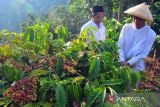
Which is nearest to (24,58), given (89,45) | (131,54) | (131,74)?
(89,45)

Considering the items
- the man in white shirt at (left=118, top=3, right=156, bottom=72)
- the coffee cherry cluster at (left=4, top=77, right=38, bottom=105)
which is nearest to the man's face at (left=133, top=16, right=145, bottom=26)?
the man in white shirt at (left=118, top=3, right=156, bottom=72)

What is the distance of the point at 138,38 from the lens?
4.18m

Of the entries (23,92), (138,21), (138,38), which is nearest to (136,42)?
(138,38)

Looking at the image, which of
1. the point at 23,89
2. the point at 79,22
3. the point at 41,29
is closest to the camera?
the point at 23,89

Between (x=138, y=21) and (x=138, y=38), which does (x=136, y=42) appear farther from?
(x=138, y=21)

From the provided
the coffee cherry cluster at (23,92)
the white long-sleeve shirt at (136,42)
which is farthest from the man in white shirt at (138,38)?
the coffee cherry cluster at (23,92)

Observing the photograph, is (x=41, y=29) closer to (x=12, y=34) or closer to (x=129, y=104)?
(x=12, y=34)

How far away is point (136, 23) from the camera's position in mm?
4164

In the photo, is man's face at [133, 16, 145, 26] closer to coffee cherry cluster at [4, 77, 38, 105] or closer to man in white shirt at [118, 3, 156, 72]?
man in white shirt at [118, 3, 156, 72]

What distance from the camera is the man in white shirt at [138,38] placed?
397 cm

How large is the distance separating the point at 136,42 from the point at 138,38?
6cm

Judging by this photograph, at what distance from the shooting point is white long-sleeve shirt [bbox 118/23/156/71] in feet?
13.3

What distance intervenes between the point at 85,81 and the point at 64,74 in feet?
0.57

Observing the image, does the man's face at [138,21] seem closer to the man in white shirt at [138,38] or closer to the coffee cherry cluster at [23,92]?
the man in white shirt at [138,38]
